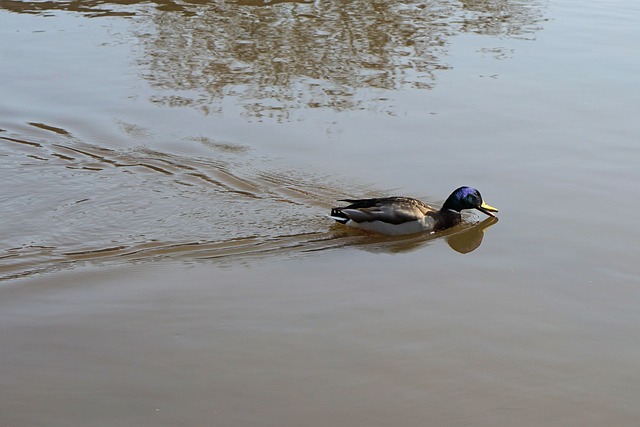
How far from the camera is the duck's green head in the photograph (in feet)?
24.7

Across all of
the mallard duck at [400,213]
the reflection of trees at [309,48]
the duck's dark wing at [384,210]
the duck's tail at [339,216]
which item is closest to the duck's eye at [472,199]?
the mallard duck at [400,213]

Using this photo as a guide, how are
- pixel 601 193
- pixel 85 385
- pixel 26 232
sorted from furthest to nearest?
pixel 601 193, pixel 26 232, pixel 85 385

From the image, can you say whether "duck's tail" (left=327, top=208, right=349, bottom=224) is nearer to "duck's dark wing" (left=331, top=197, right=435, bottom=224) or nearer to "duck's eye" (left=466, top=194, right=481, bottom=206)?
"duck's dark wing" (left=331, top=197, right=435, bottom=224)

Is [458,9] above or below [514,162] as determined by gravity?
above

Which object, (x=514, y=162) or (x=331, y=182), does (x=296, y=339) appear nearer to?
(x=331, y=182)

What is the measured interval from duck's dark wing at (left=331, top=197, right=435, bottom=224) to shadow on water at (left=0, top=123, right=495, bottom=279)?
189 millimetres

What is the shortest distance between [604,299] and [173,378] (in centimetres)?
279

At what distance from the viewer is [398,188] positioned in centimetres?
823

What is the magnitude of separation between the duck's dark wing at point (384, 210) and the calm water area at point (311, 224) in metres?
0.20

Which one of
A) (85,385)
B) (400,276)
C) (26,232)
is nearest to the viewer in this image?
(85,385)

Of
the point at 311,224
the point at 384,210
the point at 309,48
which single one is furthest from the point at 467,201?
the point at 309,48

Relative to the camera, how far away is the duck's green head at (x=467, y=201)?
752 centimetres

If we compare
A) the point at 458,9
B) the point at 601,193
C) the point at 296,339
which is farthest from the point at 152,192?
the point at 458,9

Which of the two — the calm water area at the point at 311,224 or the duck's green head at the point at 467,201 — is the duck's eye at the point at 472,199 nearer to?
the duck's green head at the point at 467,201
